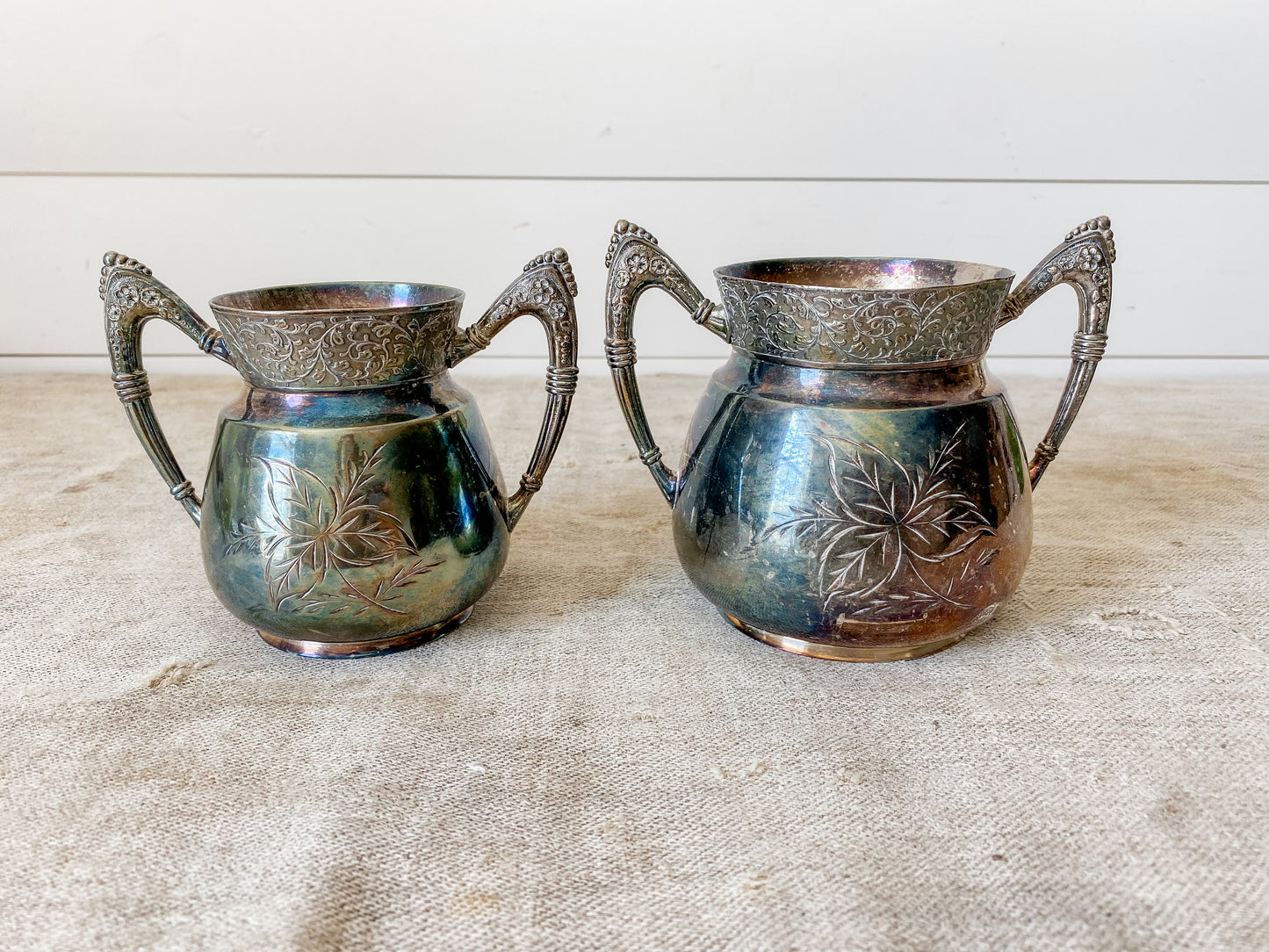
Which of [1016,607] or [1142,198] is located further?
[1142,198]

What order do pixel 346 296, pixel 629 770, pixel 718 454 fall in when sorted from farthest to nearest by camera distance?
pixel 346 296, pixel 718 454, pixel 629 770

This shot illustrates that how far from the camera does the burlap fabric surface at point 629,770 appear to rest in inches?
21.9

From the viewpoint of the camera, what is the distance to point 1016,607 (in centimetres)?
93

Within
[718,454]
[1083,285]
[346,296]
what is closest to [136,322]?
[346,296]

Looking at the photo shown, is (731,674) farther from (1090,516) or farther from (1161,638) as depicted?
(1090,516)

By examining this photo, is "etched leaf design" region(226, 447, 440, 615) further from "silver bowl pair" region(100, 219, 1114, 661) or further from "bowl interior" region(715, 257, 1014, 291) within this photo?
"bowl interior" region(715, 257, 1014, 291)

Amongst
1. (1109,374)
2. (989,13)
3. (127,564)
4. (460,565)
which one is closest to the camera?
(460,565)

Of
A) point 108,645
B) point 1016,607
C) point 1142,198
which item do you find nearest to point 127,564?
point 108,645

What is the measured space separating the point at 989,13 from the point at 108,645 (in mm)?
1800

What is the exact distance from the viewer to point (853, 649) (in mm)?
817

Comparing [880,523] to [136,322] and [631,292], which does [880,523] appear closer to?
[631,292]

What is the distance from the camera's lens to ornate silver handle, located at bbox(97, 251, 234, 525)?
76cm

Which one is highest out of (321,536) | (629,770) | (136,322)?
(136,322)

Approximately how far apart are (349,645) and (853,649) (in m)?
0.45
